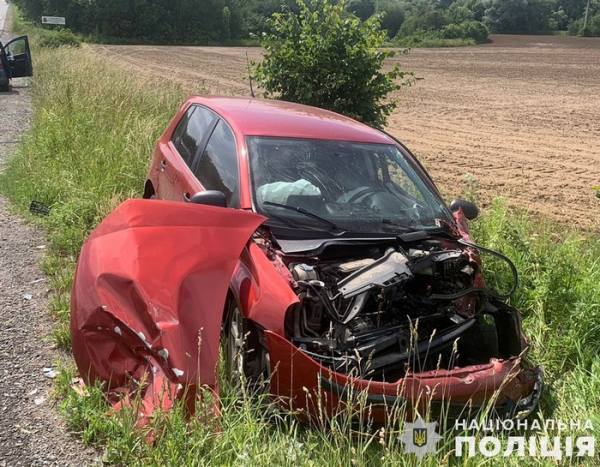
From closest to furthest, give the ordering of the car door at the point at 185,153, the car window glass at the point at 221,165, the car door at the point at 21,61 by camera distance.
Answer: the car window glass at the point at 221,165 → the car door at the point at 185,153 → the car door at the point at 21,61

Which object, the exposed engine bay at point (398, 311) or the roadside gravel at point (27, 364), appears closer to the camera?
the roadside gravel at point (27, 364)

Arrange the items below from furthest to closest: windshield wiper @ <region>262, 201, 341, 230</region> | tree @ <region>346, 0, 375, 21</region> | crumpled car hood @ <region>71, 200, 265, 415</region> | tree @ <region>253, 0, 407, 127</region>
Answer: tree @ <region>346, 0, 375, 21</region>, tree @ <region>253, 0, 407, 127</region>, windshield wiper @ <region>262, 201, 341, 230</region>, crumpled car hood @ <region>71, 200, 265, 415</region>

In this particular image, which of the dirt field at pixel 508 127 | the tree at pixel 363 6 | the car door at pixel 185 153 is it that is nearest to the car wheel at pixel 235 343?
the car door at pixel 185 153

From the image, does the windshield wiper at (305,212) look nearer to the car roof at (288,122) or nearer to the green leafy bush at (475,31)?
the car roof at (288,122)

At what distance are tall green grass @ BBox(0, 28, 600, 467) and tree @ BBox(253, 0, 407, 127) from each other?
208cm

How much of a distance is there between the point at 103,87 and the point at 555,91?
66.8ft

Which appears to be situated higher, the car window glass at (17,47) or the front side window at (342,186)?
the car window glass at (17,47)

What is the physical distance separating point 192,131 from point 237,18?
241ft

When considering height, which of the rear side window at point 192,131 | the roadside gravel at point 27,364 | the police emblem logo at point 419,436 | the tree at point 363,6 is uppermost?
the tree at point 363,6

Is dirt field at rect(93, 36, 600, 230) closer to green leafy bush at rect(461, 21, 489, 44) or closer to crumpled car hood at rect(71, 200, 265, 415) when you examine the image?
crumpled car hood at rect(71, 200, 265, 415)

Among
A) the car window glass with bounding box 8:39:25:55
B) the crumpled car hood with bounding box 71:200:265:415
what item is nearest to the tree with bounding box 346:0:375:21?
the car window glass with bounding box 8:39:25:55

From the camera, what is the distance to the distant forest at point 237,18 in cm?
6291

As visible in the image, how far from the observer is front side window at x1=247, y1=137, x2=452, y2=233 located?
4133 mm

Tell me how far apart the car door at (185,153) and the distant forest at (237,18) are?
48438 mm
